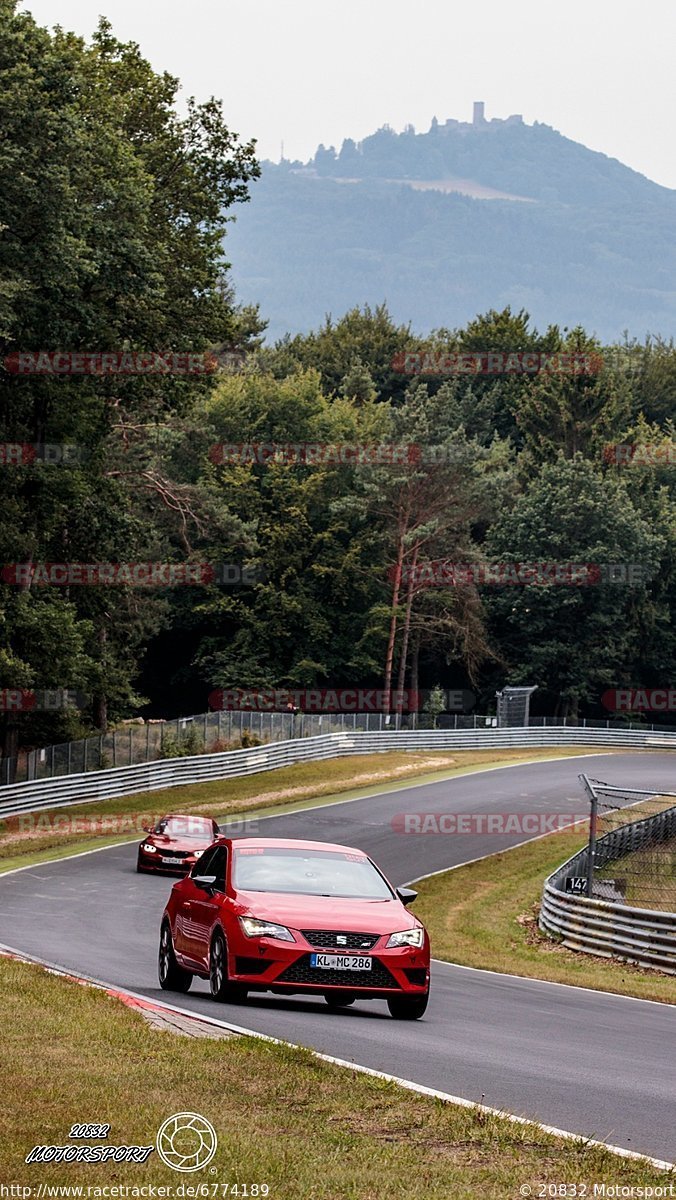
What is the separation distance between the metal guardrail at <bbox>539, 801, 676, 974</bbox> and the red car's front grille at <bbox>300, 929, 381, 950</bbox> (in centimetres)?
1096

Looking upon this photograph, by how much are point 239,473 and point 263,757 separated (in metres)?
27.8

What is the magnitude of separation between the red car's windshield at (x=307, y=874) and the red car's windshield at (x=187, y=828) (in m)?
17.3

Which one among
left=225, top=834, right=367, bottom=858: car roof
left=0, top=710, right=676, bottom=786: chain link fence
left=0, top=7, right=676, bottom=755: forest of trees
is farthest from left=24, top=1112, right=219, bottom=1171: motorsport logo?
left=0, top=710, right=676, bottom=786: chain link fence

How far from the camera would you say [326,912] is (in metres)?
13.0

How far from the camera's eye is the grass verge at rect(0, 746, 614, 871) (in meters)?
38.5

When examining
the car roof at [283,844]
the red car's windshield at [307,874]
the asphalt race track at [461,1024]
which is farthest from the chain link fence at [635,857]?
the red car's windshield at [307,874]

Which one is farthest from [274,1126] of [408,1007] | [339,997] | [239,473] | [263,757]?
[239,473]

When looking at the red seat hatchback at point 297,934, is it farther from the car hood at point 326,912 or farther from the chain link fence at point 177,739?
the chain link fence at point 177,739

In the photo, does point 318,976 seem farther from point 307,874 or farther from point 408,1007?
point 307,874

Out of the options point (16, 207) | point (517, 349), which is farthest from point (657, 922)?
point (517, 349)

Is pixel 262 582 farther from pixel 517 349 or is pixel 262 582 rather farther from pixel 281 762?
pixel 517 349

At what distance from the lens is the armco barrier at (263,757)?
143 ft

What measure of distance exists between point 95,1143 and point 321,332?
117 metres

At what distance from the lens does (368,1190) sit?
6.21 m
